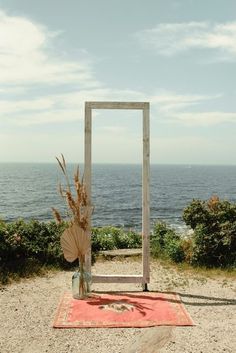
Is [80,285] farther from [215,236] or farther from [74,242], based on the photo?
[215,236]

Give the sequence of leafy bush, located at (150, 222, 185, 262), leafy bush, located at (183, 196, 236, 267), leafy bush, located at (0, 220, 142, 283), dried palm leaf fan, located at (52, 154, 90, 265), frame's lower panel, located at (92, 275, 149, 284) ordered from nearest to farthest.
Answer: dried palm leaf fan, located at (52, 154, 90, 265) → frame's lower panel, located at (92, 275, 149, 284) → leafy bush, located at (0, 220, 142, 283) → leafy bush, located at (183, 196, 236, 267) → leafy bush, located at (150, 222, 185, 262)

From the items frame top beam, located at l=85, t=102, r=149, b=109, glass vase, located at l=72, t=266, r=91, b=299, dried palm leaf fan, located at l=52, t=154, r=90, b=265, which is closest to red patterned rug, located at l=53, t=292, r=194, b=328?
glass vase, located at l=72, t=266, r=91, b=299

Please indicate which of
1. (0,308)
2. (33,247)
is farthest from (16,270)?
(0,308)

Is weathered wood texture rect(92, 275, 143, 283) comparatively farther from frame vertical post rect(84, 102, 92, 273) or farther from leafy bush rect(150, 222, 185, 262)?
leafy bush rect(150, 222, 185, 262)

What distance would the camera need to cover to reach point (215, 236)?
10523 millimetres

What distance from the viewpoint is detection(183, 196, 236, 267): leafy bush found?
10.4 meters

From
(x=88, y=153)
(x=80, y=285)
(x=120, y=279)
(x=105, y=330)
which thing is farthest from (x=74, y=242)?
(x=105, y=330)

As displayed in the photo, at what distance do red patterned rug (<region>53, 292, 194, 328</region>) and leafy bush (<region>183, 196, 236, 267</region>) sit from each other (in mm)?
2532

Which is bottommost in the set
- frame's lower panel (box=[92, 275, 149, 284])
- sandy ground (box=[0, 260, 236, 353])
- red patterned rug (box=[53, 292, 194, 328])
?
sandy ground (box=[0, 260, 236, 353])

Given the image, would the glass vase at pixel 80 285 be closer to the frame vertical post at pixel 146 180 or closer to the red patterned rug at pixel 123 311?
the red patterned rug at pixel 123 311

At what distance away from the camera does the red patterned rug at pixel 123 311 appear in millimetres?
6629

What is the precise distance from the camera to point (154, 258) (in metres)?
11.4

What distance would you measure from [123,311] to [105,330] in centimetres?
81

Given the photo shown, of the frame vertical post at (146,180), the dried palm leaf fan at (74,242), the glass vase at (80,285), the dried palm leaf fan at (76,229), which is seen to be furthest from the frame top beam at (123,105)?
the glass vase at (80,285)
